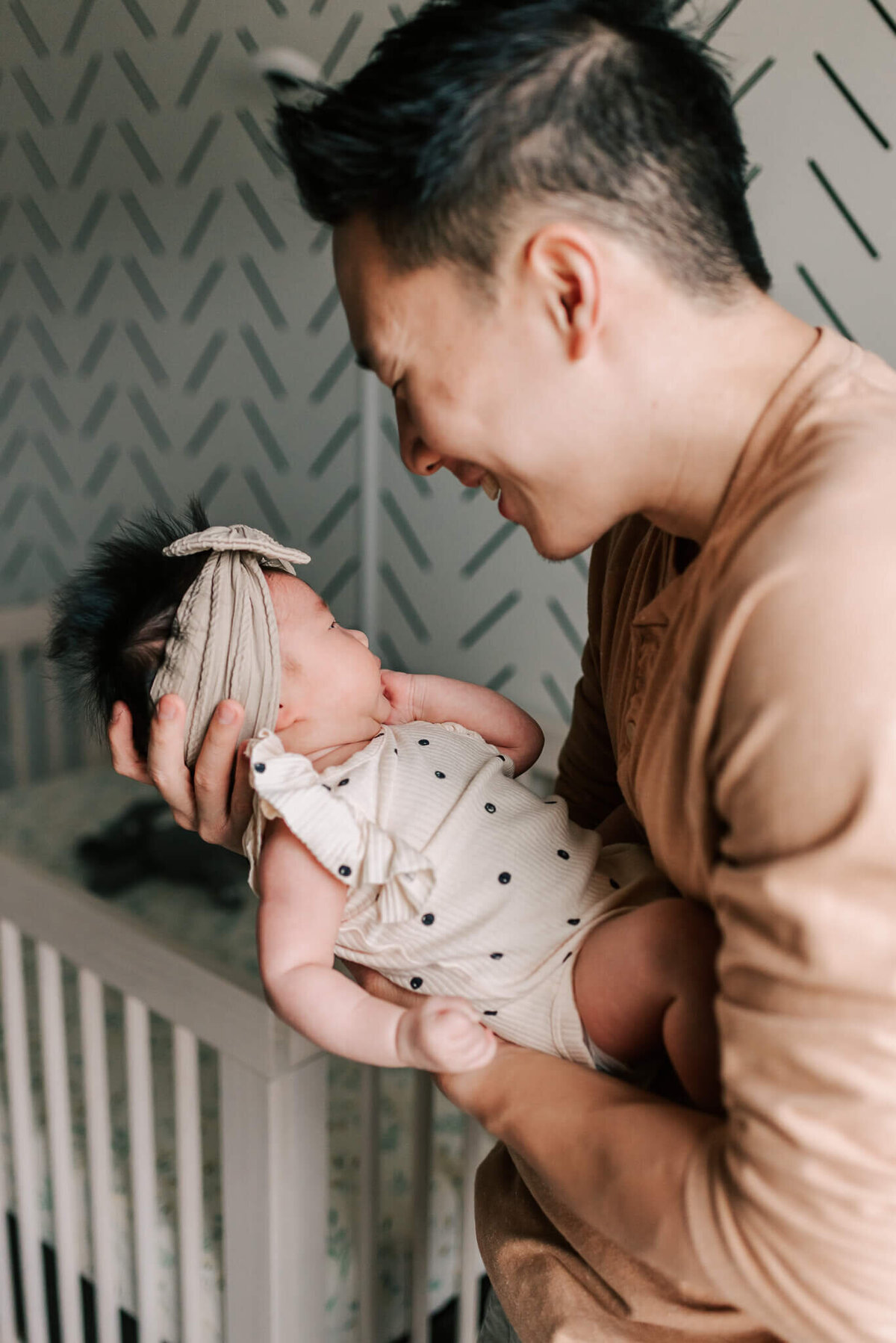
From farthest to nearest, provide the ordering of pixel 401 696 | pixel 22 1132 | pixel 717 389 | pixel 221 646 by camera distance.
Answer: pixel 22 1132
pixel 401 696
pixel 221 646
pixel 717 389

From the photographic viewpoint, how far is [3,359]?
2.60 meters

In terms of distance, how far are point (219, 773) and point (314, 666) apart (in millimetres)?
114

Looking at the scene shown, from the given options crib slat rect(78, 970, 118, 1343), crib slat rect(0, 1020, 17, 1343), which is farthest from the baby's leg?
crib slat rect(0, 1020, 17, 1343)

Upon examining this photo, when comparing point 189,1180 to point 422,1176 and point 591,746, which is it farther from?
point 591,746

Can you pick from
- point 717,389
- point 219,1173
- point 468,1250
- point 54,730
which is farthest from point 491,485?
point 54,730

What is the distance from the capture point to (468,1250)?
1.10m

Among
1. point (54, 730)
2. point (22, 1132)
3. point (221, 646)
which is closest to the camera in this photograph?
point (221, 646)

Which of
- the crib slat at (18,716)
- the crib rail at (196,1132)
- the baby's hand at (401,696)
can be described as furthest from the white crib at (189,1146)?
the crib slat at (18,716)

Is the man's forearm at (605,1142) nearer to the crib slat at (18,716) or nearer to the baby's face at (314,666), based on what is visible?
the baby's face at (314,666)

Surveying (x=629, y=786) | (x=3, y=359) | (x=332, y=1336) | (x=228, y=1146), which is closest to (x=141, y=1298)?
(x=332, y=1336)

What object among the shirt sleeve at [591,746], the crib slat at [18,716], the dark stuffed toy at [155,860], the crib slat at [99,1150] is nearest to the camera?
the shirt sleeve at [591,746]

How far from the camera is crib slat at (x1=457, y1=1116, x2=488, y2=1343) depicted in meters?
1.05

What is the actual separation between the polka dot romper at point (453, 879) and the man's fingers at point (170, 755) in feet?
0.24

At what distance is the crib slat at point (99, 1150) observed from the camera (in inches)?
45.1
